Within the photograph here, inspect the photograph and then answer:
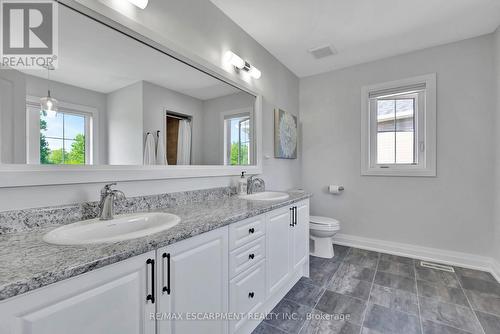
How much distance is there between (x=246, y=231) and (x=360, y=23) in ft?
7.02

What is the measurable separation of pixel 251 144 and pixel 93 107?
4.44 feet

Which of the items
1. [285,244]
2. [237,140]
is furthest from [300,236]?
[237,140]

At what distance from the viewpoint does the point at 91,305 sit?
67 cm

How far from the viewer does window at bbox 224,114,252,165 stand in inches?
77.6

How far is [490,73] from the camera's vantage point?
87.4 inches

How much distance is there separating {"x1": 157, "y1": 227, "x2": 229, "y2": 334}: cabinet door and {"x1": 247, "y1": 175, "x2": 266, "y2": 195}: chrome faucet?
0.95 m

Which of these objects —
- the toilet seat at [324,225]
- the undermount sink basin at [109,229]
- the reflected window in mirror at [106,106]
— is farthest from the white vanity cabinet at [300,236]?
the undermount sink basin at [109,229]

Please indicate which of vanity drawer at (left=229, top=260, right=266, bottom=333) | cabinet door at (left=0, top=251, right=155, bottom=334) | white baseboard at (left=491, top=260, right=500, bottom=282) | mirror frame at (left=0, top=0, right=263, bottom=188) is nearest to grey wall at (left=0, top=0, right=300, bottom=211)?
mirror frame at (left=0, top=0, right=263, bottom=188)

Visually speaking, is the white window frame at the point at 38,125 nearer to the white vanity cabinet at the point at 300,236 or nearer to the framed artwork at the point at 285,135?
the white vanity cabinet at the point at 300,236

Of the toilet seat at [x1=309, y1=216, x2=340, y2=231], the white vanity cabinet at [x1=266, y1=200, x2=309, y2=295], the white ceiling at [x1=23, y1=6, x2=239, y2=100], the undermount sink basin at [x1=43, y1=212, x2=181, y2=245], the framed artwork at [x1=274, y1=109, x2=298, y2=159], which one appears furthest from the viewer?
the framed artwork at [x1=274, y1=109, x2=298, y2=159]

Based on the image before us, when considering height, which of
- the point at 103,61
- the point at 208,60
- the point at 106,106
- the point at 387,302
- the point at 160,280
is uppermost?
the point at 208,60

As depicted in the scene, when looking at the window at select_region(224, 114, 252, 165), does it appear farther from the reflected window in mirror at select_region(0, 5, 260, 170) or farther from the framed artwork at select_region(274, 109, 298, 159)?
the framed artwork at select_region(274, 109, 298, 159)

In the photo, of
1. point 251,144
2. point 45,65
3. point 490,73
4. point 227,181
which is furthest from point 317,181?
point 45,65

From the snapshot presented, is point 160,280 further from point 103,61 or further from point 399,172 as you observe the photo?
point 399,172
